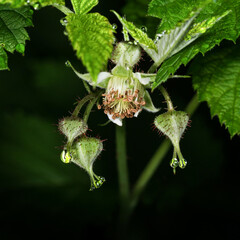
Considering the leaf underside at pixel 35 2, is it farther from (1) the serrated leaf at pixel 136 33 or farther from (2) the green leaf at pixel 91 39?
(1) the serrated leaf at pixel 136 33

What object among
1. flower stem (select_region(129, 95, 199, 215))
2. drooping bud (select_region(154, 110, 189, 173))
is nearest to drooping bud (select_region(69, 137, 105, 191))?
drooping bud (select_region(154, 110, 189, 173))

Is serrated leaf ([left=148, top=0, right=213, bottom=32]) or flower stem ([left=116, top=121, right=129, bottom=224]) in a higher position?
serrated leaf ([left=148, top=0, right=213, bottom=32])

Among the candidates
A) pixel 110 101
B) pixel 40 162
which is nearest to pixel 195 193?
pixel 40 162

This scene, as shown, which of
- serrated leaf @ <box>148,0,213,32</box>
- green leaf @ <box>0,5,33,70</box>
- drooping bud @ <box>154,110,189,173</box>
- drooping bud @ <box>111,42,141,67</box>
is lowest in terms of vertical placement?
drooping bud @ <box>154,110,189,173</box>

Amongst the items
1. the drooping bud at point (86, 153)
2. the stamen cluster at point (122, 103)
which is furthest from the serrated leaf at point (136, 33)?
the drooping bud at point (86, 153)

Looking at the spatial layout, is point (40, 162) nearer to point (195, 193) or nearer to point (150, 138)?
point (150, 138)

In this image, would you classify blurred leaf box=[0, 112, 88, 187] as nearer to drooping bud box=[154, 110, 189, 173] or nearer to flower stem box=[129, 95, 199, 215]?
flower stem box=[129, 95, 199, 215]
